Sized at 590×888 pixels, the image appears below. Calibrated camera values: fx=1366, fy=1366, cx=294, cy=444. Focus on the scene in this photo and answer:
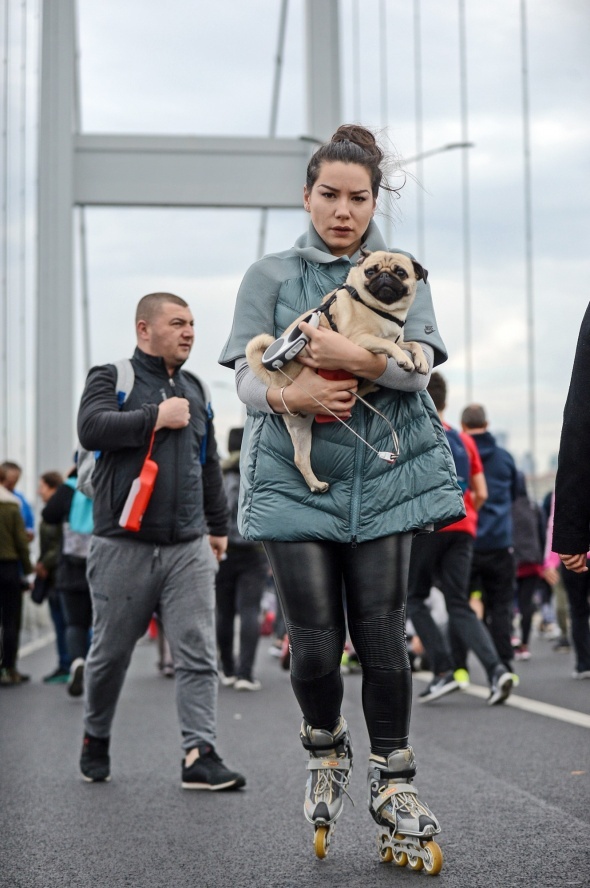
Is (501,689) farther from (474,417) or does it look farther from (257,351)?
(257,351)

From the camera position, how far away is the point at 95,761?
4.20 meters

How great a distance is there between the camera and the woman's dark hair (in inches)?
112

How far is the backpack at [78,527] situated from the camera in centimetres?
736

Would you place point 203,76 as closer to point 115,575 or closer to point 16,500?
point 16,500

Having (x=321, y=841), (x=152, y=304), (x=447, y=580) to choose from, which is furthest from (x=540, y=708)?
(x=321, y=841)

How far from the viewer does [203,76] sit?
24812mm

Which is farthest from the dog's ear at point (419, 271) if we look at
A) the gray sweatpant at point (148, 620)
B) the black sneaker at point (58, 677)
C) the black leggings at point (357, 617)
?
the black sneaker at point (58, 677)

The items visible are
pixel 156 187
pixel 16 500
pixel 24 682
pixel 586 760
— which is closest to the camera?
pixel 586 760

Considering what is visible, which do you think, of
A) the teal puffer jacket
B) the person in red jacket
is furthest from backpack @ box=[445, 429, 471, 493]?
the teal puffer jacket

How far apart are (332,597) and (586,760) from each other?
1.88 m

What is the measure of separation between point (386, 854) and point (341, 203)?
1341mm

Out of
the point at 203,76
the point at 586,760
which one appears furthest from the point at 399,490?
the point at 203,76

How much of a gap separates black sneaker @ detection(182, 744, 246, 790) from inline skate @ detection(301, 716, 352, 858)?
1093mm

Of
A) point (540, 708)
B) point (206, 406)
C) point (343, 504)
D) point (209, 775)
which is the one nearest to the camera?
point (343, 504)
